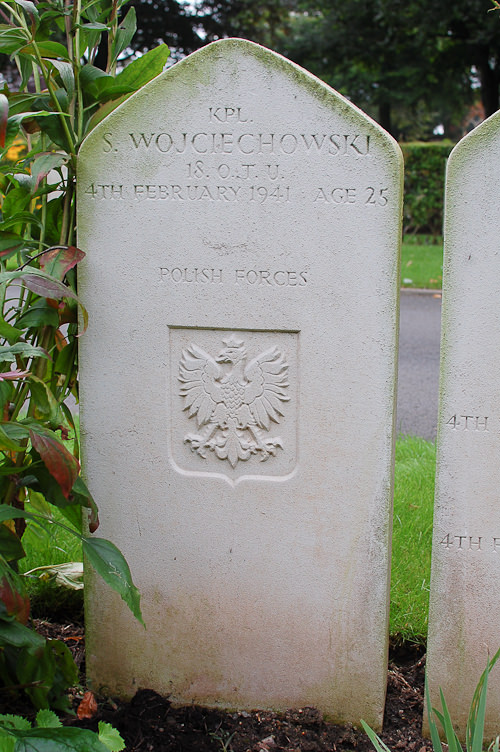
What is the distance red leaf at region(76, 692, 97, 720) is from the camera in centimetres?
199

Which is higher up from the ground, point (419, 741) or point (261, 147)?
point (261, 147)

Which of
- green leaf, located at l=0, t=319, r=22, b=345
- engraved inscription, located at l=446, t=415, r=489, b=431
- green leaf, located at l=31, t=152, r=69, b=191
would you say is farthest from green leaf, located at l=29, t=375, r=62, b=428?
engraved inscription, located at l=446, t=415, r=489, b=431

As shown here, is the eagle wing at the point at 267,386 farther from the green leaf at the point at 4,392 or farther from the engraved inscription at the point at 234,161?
the green leaf at the point at 4,392

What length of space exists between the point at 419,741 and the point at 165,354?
125cm

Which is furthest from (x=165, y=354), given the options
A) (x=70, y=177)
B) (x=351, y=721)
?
(x=351, y=721)

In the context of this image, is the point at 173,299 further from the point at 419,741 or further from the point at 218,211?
the point at 419,741

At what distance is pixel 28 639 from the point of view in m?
1.70

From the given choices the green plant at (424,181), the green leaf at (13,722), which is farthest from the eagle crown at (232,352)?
the green plant at (424,181)

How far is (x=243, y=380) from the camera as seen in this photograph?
197cm

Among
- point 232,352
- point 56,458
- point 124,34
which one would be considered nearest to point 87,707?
point 56,458

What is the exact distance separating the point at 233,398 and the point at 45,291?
1.95 feet

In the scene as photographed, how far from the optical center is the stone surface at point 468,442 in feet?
5.76

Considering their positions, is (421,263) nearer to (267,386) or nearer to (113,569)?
(267,386)

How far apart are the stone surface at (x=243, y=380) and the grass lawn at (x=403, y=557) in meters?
0.47
